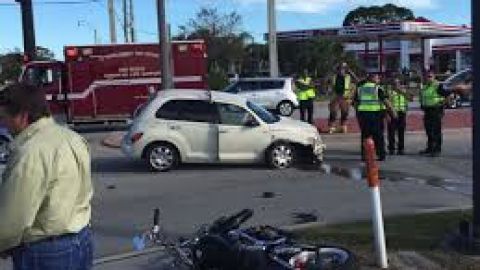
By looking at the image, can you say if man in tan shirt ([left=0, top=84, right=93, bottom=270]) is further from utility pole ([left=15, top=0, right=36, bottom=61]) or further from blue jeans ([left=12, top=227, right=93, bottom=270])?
utility pole ([left=15, top=0, right=36, bottom=61])

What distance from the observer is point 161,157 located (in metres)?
17.6

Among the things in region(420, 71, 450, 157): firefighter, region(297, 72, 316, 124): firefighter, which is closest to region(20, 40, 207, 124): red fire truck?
region(297, 72, 316, 124): firefighter

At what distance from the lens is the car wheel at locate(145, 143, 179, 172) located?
17562mm

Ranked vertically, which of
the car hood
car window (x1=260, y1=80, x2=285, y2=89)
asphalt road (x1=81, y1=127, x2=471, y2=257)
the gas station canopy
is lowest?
asphalt road (x1=81, y1=127, x2=471, y2=257)

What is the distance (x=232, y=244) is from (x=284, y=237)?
0.43m

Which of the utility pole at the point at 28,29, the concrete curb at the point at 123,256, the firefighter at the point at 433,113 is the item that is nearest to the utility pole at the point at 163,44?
the firefighter at the point at 433,113

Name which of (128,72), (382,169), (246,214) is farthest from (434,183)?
(128,72)

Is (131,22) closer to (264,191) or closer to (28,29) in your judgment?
(28,29)

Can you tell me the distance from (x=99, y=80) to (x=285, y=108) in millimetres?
8524

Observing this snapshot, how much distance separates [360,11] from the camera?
141750 mm

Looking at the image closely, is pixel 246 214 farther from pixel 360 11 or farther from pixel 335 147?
pixel 360 11

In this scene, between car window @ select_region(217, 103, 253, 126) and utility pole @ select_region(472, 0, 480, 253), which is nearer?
utility pole @ select_region(472, 0, 480, 253)

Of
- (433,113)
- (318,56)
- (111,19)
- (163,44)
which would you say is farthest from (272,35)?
(433,113)

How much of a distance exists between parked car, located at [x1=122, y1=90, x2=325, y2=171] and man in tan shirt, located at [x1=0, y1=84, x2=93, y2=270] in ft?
41.9
